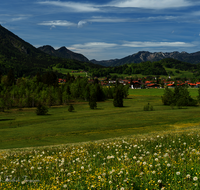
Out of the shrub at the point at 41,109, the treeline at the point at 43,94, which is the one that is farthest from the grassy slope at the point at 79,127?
the treeline at the point at 43,94

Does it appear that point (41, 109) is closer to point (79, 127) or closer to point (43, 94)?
point (79, 127)

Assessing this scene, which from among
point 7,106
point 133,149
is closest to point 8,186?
point 133,149

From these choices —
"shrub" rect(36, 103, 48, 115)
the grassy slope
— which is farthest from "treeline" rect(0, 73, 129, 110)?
the grassy slope

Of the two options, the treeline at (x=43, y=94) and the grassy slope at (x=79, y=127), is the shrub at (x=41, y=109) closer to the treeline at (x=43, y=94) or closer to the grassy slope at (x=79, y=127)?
the grassy slope at (x=79, y=127)

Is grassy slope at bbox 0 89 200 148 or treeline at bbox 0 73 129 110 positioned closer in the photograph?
grassy slope at bbox 0 89 200 148

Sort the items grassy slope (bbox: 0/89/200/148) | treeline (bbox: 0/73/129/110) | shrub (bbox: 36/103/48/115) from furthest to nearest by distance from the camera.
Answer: treeline (bbox: 0/73/129/110) < shrub (bbox: 36/103/48/115) < grassy slope (bbox: 0/89/200/148)

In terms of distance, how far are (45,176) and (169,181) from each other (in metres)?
5.51

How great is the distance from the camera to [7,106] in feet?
395

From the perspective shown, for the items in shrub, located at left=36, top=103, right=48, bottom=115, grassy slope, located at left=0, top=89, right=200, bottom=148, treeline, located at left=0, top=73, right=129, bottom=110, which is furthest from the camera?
treeline, located at left=0, top=73, right=129, bottom=110

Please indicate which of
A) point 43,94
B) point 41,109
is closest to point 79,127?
point 41,109

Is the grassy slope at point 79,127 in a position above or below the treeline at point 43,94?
below

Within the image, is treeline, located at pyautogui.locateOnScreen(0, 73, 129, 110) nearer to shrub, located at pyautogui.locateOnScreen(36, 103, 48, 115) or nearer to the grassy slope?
shrub, located at pyautogui.locateOnScreen(36, 103, 48, 115)

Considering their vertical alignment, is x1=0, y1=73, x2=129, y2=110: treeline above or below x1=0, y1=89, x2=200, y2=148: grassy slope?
above

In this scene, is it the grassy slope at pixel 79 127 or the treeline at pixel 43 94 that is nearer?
the grassy slope at pixel 79 127
